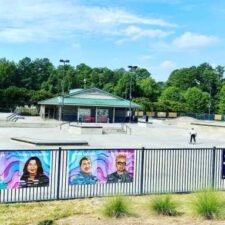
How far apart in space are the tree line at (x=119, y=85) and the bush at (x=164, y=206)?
3079 inches

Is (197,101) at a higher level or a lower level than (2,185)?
higher

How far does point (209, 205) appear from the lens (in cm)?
912

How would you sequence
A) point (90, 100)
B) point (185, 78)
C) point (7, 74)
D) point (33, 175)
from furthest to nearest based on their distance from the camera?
point (185, 78) < point (7, 74) < point (90, 100) < point (33, 175)

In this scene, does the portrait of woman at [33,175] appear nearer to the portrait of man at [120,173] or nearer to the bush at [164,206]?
the portrait of man at [120,173]

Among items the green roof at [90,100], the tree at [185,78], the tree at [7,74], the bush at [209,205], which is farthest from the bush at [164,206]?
the tree at [185,78]

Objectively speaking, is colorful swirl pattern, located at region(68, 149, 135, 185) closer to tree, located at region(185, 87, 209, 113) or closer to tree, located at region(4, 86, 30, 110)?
tree, located at region(4, 86, 30, 110)

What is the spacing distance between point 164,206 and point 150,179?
4.06 metres

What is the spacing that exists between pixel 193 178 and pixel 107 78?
129 metres

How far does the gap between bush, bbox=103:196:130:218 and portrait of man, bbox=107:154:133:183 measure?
2830 mm

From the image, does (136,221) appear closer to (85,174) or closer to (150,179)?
(85,174)

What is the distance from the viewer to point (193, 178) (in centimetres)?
1367

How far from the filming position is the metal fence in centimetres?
1153

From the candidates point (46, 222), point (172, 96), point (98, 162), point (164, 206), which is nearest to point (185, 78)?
point (172, 96)

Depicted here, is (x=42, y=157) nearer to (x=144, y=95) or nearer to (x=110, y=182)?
(x=110, y=182)
